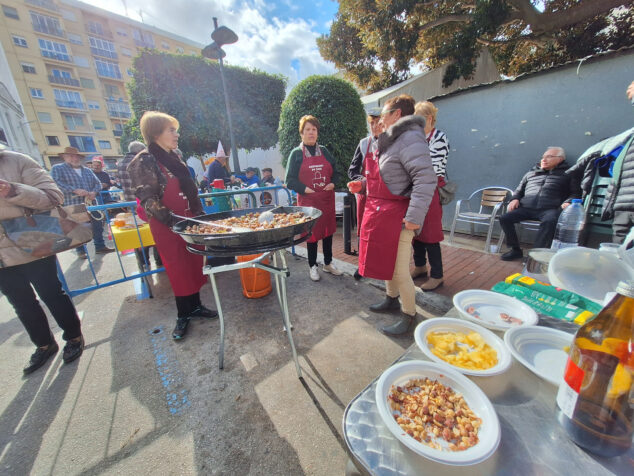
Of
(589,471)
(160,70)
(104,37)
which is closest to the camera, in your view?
(589,471)

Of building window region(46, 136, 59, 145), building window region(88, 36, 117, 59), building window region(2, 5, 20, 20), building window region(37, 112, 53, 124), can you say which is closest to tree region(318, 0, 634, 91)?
building window region(46, 136, 59, 145)

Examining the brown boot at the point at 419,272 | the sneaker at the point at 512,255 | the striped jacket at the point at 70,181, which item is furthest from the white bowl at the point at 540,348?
the striped jacket at the point at 70,181

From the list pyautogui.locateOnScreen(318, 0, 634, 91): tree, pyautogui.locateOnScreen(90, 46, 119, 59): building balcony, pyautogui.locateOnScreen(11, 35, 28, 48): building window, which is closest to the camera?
pyautogui.locateOnScreen(318, 0, 634, 91): tree

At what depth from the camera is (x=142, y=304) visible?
126 inches

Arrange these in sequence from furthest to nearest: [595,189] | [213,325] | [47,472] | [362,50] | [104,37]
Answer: [104,37]
[362,50]
[595,189]
[213,325]
[47,472]

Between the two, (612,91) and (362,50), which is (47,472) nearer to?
(612,91)

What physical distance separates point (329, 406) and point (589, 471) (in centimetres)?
141

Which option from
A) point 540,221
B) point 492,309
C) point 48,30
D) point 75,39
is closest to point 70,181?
point 492,309

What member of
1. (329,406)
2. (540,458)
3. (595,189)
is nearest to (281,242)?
(329,406)

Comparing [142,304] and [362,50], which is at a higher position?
[362,50]

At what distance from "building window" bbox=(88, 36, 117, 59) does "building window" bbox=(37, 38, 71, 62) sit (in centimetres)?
280

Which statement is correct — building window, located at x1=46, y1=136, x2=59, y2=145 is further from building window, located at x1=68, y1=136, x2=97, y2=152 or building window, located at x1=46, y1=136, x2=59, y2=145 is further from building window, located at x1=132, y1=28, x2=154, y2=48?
building window, located at x1=132, y1=28, x2=154, y2=48

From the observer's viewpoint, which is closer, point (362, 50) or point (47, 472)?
point (47, 472)

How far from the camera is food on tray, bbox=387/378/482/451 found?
0.74 meters
